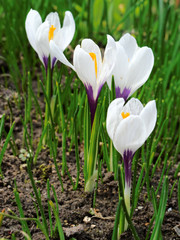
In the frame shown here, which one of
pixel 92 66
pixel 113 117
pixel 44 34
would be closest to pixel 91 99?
pixel 92 66

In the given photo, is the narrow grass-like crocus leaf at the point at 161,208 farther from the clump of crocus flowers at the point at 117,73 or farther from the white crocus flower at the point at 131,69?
the white crocus flower at the point at 131,69

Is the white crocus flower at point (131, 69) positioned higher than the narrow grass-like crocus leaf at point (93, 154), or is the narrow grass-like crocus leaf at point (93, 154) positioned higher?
the white crocus flower at point (131, 69)

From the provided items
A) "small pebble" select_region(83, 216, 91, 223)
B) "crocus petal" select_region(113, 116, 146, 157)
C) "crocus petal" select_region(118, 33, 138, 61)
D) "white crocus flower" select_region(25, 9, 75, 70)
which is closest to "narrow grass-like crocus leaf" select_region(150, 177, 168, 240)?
"crocus petal" select_region(113, 116, 146, 157)

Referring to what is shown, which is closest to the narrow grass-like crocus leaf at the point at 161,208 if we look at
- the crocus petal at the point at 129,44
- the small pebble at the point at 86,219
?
the small pebble at the point at 86,219

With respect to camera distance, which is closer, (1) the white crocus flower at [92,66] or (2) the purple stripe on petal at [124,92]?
(1) the white crocus flower at [92,66]

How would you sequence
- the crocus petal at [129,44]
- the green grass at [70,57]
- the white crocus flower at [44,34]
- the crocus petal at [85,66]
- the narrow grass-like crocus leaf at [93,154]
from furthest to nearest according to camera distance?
the green grass at [70,57], the white crocus flower at [44,34], the crocus petal at [129,44], the narrow grass-like crocus leaf at [93,154], the crocus petal at [85,66]

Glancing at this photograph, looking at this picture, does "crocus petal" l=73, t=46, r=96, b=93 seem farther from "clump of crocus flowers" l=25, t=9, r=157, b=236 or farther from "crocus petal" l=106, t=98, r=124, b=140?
"crocus petal" l=106, t=98, r=124, b=140

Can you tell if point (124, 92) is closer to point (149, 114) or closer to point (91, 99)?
point (91, 99)
